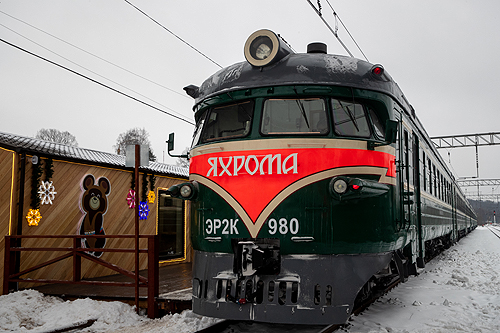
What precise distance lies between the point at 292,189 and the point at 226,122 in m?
1.30

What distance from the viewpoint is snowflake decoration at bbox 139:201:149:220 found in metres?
10.9

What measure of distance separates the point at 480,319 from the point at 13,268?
7.54 metres

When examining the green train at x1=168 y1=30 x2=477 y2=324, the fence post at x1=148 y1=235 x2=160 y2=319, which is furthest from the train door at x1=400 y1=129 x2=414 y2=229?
the fence post at x1=148 y1=235 x2=160 y2=319

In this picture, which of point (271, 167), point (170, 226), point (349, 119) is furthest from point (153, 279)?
point (170, 226)

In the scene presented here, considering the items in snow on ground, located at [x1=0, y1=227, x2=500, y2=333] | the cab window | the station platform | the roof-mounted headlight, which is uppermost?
the roof-mounted headlight

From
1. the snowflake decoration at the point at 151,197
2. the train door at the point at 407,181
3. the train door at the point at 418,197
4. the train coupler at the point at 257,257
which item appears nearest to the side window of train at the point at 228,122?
the train coupler at the point at 257,257

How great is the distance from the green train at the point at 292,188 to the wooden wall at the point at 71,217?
4.31m

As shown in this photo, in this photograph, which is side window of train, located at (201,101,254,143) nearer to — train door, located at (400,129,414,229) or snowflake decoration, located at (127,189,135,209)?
train door, located at (400,129,414,229)

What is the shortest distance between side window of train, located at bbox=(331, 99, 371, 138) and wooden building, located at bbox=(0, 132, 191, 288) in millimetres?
3336

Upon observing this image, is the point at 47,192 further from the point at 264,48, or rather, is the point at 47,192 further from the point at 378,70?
the point at 378,70

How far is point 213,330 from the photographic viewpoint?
221 inches

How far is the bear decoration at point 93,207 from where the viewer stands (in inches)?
370

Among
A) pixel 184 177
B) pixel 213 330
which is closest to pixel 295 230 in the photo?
pixel 213 330

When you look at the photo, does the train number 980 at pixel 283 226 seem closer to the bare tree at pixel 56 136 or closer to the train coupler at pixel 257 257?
the train coupler at pixel 257 257
